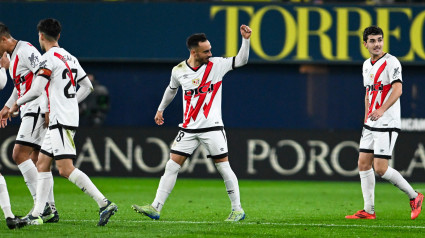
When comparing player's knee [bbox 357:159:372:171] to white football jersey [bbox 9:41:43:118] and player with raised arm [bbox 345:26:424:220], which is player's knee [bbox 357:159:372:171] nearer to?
player with raised arm [bbox 345:26:424:220]

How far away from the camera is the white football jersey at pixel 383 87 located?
9531 millimetres

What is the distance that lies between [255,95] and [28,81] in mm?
9566

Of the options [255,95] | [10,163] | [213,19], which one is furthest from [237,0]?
[10,163]

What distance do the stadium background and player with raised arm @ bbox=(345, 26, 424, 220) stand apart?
6.52 metres

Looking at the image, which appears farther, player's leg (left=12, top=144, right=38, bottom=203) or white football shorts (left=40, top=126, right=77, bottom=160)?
player's leg (left=12, top=144, right=38, bottom=203)

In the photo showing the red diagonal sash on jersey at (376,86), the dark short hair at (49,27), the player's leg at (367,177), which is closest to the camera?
the dark short hair at (49,27)

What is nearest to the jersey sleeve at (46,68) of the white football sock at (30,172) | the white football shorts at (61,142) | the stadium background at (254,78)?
the white football shorts at (61,142)

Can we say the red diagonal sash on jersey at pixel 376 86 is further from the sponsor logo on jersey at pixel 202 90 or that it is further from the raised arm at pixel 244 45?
the sponsor logo on jersey at pixel 202 90

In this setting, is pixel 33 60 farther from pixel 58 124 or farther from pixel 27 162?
pixel 27 162

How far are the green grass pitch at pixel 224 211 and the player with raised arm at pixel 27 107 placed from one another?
0.56 meters

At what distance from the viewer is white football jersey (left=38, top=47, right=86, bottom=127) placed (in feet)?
27.4

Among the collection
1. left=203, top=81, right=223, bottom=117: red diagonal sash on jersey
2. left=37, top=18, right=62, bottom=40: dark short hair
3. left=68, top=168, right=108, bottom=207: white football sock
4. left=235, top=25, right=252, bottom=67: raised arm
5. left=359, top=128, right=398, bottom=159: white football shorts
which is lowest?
left=68, top=168, right=108, bottom=207: white football sock

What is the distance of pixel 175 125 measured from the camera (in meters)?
18.0

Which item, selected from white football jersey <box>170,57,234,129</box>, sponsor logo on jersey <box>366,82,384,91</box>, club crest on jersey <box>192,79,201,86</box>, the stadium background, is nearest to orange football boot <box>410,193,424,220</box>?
sponsor logo on jersey <box>366,82,384,91</box>
